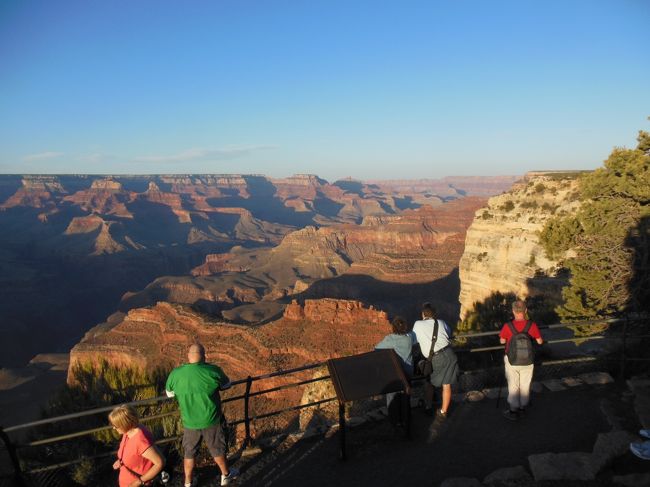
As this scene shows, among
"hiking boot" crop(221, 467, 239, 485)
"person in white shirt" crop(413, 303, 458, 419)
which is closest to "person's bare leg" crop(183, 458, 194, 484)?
"hiking boot" crop(221, 467, 239, 485)

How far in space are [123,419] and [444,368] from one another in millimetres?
4797

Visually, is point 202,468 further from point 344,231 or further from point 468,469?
point 344,231

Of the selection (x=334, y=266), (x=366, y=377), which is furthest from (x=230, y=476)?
(x=334, y=266)

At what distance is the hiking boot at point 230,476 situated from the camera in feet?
19.8

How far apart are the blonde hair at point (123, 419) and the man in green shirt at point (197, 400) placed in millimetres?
876

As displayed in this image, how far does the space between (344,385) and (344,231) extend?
141673 mm

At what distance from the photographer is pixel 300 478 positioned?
19.9 feet

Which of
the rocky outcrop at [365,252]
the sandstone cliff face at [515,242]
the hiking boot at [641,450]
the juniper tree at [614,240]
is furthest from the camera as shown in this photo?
the rocky outcrop at [365,252]

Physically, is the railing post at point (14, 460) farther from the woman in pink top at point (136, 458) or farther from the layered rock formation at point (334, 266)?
the layered rock formation at point (334, 266)

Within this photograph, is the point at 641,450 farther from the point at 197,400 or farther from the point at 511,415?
the point at 197,400

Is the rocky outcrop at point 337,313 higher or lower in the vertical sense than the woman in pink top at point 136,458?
lower

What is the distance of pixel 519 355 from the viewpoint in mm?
6785

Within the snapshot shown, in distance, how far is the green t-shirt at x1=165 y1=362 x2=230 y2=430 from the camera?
18.3ft

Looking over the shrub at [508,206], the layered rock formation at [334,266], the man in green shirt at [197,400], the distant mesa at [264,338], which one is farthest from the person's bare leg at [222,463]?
the layered rock formation at [334,266]
